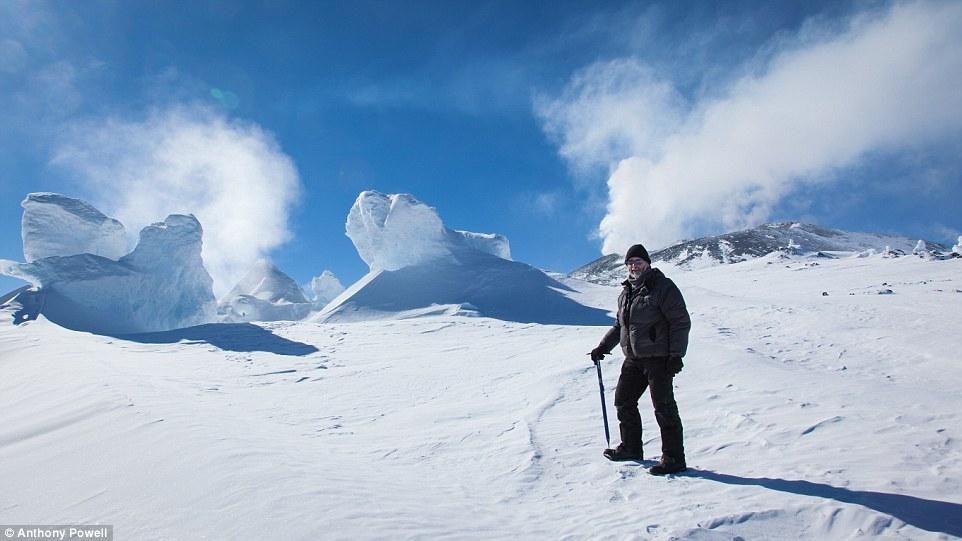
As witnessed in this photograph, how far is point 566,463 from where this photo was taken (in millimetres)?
4699

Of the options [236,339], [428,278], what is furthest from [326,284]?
[236,339]

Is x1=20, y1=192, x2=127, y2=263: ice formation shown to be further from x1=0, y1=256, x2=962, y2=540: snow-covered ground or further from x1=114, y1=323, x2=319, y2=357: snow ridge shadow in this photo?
x1=0, y1=256, x2=962, y2=540: snow-covered ground

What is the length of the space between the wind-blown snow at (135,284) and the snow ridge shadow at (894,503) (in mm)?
34223

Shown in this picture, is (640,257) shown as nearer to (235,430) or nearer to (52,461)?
(235,430)

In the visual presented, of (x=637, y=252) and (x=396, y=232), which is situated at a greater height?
(x=396, y=232)

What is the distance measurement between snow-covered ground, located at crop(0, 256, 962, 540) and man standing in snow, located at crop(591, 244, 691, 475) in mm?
303

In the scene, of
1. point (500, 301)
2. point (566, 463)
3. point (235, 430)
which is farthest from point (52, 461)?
point (500, 301)

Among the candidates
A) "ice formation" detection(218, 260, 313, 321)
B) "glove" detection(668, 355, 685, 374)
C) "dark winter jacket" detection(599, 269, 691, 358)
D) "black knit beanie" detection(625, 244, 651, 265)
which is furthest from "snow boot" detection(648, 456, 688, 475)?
"ice formation" detection(218, 260, 313, 321)

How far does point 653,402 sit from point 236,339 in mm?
20958

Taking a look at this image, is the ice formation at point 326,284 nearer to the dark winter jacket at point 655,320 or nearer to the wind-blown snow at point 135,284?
the wind-blown snow at point 135,284

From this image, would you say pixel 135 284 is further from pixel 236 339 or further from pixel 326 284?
pixel 326 284

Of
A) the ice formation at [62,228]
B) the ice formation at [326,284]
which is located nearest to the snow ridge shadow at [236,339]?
the ice formation at [62,228]

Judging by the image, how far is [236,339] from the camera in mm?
20688

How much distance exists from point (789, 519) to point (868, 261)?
5866 cm
